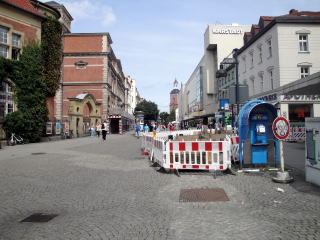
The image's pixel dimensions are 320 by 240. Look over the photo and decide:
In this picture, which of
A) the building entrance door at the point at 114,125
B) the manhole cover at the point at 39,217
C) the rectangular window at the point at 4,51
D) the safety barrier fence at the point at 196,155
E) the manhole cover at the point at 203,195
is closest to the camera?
the manhole cover at the point at 39,217

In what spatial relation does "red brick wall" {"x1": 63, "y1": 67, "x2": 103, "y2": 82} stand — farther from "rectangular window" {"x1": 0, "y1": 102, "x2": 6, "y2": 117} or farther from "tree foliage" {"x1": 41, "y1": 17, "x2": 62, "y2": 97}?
"rectangular window" {"x1": 0, "y1": 102, "x2": 6, "y2": 117}

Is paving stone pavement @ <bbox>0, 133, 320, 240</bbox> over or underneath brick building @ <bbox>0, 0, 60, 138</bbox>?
underneath

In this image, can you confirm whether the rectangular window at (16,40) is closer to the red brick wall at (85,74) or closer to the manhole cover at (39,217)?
the manhole cover at (39,217)

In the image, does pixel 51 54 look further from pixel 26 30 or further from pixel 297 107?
pixel 297 107

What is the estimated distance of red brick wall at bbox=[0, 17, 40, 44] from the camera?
22.5m

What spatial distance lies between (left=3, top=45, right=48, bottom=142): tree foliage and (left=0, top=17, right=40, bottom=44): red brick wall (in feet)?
3.76

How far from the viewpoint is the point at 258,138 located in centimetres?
914

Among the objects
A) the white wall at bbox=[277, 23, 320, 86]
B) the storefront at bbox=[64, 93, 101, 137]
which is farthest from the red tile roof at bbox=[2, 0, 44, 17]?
the white wall at bbox=[277, 23, 320, 86]

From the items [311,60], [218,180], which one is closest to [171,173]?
[218,180]

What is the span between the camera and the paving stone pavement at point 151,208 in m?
3.90

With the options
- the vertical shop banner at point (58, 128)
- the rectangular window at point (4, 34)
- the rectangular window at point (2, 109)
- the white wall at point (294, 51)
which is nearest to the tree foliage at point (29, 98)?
the rectangular window at point (2, 109)

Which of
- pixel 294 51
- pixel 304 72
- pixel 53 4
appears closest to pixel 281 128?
pixel 294 51

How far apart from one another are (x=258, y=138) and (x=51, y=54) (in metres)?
23.3

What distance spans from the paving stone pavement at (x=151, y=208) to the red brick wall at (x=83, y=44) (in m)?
43.8
